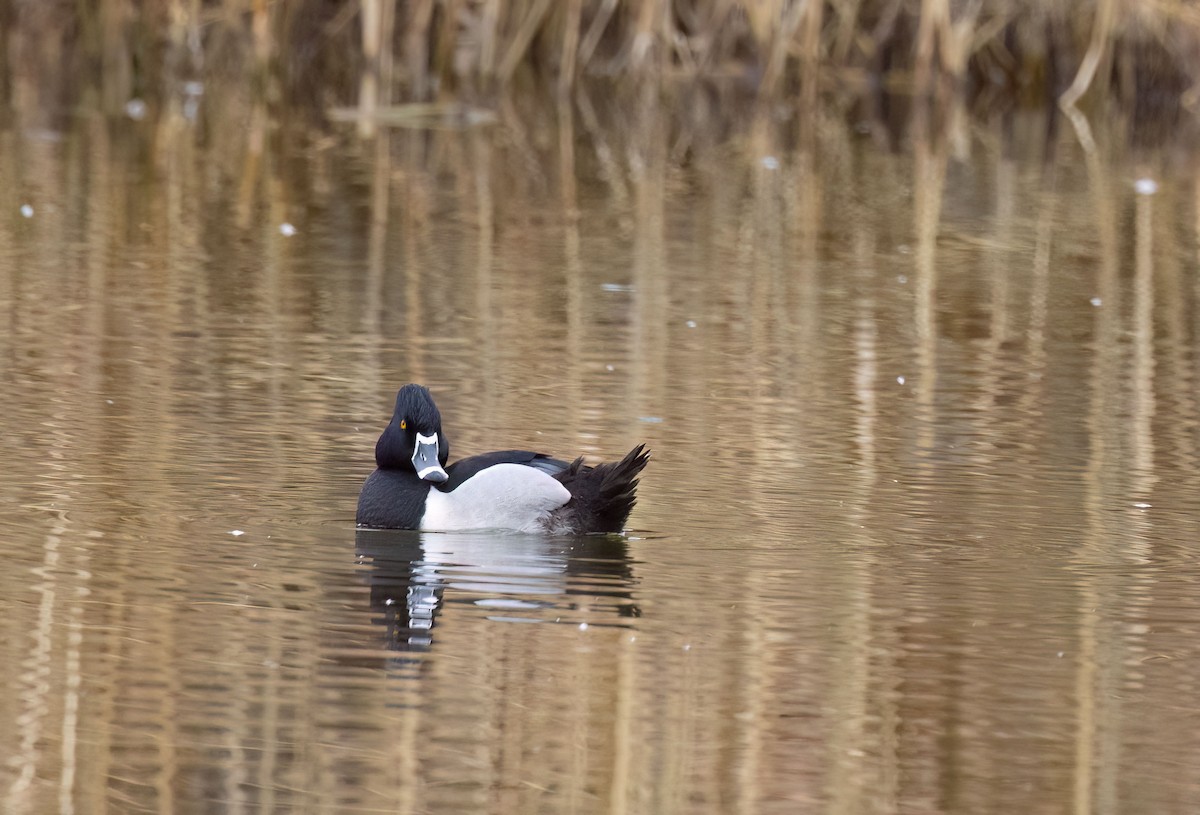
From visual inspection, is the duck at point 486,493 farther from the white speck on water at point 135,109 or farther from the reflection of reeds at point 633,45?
the reflection of reeds at point 633,45

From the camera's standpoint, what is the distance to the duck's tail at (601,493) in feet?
21.6

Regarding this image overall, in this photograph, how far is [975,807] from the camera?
4.56 meters

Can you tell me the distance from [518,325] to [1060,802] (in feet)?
19.3

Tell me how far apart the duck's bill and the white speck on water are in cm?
1308

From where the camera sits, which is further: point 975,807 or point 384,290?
point 384,290

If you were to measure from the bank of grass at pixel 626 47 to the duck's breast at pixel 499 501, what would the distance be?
13.7 m

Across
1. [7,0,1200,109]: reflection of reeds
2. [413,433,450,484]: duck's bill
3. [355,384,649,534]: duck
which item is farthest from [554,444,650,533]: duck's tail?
[7,0,1200,109]: reflection of reeds

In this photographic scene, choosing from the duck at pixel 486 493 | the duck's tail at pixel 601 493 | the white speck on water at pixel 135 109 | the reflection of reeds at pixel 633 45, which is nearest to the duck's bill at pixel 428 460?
the duck at pixel 486 493

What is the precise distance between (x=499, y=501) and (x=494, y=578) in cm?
52

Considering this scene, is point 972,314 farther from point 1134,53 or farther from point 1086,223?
point 1134,53

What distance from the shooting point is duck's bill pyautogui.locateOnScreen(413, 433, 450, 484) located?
674 cm

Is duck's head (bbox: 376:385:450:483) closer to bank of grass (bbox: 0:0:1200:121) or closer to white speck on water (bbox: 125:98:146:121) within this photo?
white speck on water (bbox: 125:98:146:121)

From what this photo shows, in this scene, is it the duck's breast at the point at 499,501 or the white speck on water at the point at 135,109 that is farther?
the white speck on water at the point at 135,109

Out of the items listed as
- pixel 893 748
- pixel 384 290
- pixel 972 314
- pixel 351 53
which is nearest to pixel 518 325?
pixel 384 290
